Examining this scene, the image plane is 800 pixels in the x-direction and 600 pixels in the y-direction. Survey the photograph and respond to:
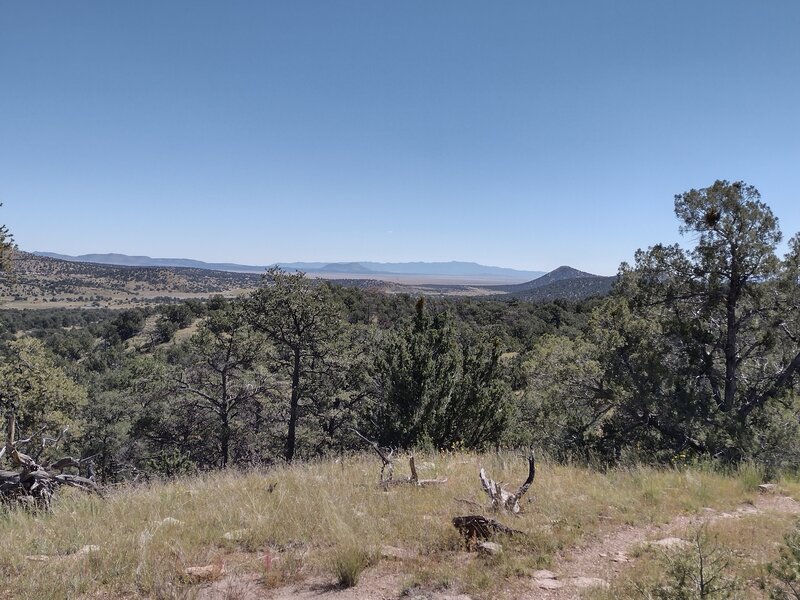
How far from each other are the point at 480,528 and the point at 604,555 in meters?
1.31

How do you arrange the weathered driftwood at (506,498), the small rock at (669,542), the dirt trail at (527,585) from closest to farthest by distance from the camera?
the dirt trail at (527,585) < the small rock at (669,542) < the weathered driftwood at (506,498)

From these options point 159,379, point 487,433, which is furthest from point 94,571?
point 159,379

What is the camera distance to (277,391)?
62.3 feet

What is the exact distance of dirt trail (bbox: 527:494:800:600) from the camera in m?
3.98

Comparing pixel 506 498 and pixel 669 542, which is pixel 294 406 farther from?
pixel 669 542

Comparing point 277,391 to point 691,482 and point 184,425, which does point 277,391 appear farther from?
point 691,482

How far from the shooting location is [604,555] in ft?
15.3

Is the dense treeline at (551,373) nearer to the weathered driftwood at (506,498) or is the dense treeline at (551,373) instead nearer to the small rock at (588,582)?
the weathered driftwood at (506,498)

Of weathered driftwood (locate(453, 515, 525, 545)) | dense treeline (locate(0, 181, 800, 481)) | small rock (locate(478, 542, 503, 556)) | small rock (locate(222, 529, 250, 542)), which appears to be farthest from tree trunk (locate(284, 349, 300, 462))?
small rock (locate(478, 542, 503, 556))

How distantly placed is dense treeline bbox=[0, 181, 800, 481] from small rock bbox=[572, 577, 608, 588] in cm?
583

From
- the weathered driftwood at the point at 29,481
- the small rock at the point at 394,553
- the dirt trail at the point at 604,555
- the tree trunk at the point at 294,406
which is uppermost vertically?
the dirt trail at the point at 604,555

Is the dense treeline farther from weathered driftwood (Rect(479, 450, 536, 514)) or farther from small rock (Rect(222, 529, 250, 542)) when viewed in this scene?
weathered driftwood (Rect(479, 450, 536, 514))

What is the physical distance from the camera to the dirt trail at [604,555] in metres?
3.98

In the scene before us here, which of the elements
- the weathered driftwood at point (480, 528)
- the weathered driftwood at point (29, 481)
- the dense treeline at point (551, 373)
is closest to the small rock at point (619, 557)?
the weathered driftwood at point (480, 528)
